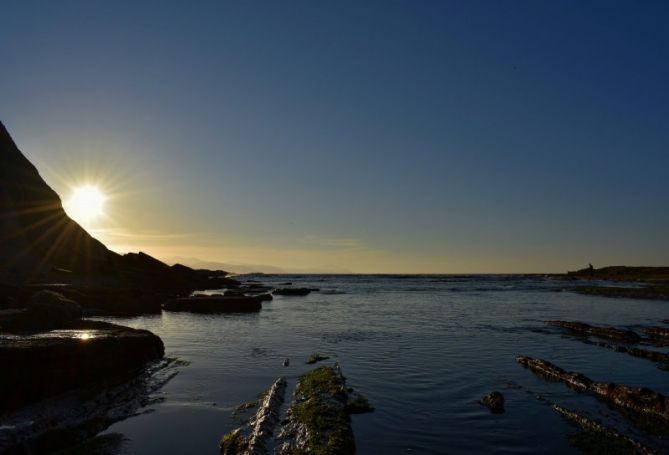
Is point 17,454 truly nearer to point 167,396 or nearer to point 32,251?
point 167,396

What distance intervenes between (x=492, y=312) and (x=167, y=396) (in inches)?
1493

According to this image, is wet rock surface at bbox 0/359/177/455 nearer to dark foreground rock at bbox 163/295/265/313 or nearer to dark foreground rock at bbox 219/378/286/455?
dark foreground rock at bbox 219/378/286/455

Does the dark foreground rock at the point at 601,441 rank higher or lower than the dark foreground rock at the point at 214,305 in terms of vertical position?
lower

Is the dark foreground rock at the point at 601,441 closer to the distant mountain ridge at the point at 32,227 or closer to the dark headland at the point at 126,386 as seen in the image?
the dark headland at the point at 126,386

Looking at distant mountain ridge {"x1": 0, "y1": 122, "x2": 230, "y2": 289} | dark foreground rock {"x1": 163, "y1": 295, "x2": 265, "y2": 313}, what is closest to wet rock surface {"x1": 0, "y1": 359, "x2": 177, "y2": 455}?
dark foreground rock {"x1": 163, "y1": 295, "x2": 265, "y2": 313}

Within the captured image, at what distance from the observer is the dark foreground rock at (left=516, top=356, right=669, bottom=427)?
42.9ft

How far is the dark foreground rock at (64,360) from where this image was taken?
13586mm

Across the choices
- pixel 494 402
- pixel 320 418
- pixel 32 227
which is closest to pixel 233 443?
pixel 320 418

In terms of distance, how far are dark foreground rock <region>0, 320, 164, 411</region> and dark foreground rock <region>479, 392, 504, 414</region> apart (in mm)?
12946

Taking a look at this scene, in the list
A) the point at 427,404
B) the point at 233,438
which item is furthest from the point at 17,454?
the point at 427,404

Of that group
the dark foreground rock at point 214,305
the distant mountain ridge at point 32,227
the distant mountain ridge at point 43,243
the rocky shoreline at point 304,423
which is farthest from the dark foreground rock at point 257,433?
the distant mountain ridge at point 32,227

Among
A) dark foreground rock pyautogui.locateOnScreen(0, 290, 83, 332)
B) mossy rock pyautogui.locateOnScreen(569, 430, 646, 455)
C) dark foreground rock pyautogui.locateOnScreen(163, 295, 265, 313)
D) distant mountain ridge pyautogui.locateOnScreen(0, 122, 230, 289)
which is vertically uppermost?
distant mountain ridge pyautogui.locateOnScreen(0, 122, 230, 289)

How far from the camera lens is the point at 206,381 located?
17516 millimetres

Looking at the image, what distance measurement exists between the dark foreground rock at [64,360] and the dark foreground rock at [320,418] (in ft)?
22.8
